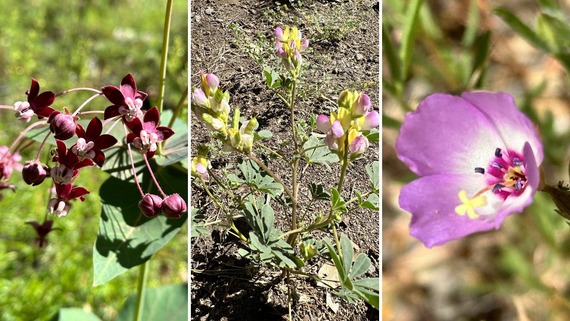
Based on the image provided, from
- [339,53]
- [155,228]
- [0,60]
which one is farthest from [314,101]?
[0,60]

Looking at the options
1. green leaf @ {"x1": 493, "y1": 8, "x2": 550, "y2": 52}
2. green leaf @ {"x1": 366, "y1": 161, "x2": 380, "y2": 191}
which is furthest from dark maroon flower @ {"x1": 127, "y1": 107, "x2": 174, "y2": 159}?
green leaf @ {"x1": 493, "y1": 8, "x2": 550, "y2": 52}

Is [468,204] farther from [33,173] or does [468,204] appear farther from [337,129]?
[33,173]

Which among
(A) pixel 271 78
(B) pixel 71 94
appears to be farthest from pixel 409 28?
(B) pixel 71 94

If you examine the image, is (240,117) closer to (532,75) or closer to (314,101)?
(314,101)

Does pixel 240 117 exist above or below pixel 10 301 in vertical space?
above

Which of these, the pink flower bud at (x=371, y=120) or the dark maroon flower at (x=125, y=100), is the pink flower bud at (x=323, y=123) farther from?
the dark maroon flower at (x=125, y=100)

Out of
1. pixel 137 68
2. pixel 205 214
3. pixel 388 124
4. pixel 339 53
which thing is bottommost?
pixel 137 68

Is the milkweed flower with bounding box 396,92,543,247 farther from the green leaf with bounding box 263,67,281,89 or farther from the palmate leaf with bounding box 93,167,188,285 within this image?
the palmate leaf with bounding box 93,167,188,285
